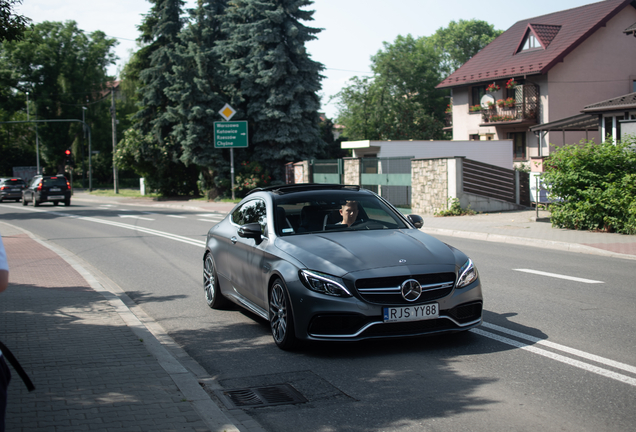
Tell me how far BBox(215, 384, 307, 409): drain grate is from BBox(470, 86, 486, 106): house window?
1506 inches

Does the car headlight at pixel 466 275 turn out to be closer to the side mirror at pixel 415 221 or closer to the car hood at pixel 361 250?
the car hood at pixel 361 250

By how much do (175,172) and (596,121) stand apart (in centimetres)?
2800

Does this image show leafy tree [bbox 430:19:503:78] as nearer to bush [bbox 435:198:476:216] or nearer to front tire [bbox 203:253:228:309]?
bush [bbox 435:198:476:216]

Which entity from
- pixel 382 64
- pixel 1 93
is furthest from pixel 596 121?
pixel 1 93

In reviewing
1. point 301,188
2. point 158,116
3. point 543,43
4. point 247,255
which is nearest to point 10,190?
point 158,116

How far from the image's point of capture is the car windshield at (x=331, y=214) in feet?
21.5

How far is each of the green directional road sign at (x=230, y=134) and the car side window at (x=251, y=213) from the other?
2729cm

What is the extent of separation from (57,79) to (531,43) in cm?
5322

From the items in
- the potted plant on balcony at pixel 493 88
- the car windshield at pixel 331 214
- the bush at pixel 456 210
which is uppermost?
the potted plant on balcony at pixel 493 88

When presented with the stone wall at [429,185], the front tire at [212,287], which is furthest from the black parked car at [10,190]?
the front tire at [212,287]

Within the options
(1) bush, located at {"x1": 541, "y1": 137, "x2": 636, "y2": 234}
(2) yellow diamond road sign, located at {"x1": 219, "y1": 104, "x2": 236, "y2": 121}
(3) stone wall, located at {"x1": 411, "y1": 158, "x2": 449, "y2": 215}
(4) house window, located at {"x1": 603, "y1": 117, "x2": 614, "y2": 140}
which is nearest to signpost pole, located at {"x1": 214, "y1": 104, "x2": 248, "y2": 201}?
(2) yellow diamond road sign, located at {"x1": 219, "y1": 104, "x2": 236, "y2": 121}

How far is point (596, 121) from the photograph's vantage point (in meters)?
23.0

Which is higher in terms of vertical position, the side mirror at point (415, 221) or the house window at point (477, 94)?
the house window at point (477, 94)

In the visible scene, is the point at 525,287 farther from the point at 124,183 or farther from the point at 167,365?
the point at 124,183
